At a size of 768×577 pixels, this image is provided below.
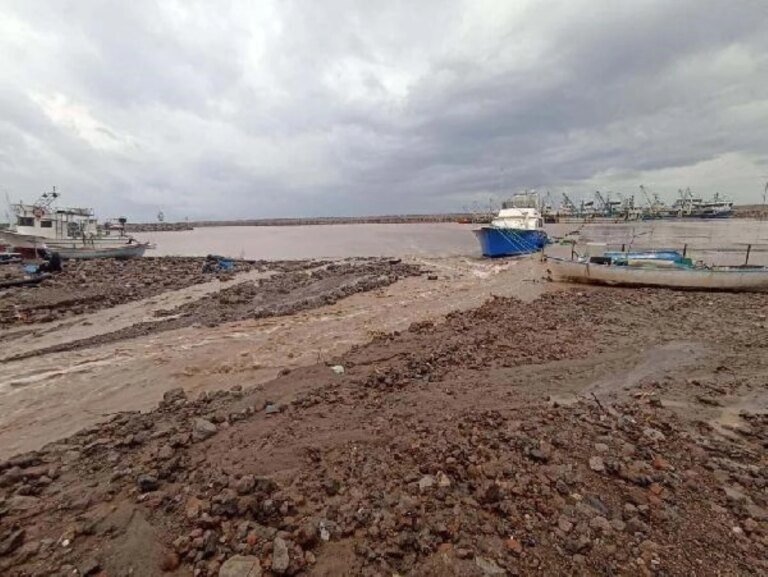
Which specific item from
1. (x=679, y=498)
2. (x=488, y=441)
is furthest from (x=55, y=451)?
(x=679, y=498)

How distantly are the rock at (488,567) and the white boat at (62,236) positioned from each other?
44741 mm

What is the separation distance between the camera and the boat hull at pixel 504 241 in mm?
39750

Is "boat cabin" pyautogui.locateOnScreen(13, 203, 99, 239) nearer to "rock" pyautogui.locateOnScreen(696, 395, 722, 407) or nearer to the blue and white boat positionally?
the blue and white boat

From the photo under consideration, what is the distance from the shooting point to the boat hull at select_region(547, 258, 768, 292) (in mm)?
17656

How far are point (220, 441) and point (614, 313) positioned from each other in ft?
44.9

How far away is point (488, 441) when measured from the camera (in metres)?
5.43

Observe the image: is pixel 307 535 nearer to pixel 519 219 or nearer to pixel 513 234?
pixel 513 234

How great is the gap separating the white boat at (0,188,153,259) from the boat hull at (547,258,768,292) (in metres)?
43.1

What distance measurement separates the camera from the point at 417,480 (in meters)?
4.68

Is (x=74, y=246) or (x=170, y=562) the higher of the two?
(x=74, y=246)

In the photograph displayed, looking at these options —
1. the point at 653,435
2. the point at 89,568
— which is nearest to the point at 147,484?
the point at 89,568

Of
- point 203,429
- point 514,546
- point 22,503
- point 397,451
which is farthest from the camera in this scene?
point 203,429

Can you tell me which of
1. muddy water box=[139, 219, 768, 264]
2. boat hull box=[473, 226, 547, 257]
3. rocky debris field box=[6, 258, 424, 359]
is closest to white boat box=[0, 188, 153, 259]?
muddy water box=[139, 219, 768, 264]

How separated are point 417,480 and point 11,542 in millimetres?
4347
